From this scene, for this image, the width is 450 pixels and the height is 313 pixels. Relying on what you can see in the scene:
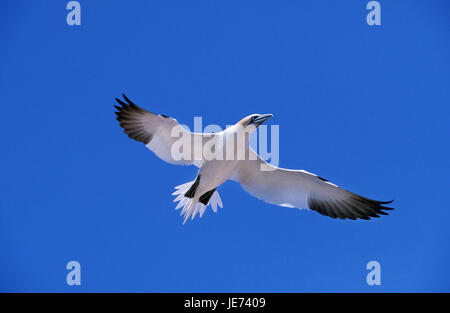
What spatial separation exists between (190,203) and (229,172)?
3.88 ft

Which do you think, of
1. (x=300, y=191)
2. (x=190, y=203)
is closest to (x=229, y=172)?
(x=190, y=203)

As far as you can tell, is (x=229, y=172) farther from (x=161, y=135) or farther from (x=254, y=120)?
→ (x=161, y=135)

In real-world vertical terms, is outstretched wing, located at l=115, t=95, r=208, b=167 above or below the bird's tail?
above

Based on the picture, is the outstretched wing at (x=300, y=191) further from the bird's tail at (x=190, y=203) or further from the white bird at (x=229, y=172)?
the bird's tail at (x=190, y=203)

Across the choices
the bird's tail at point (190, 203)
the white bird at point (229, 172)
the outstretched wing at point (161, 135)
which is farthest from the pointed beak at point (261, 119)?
the bird's tail at point (190, 203)

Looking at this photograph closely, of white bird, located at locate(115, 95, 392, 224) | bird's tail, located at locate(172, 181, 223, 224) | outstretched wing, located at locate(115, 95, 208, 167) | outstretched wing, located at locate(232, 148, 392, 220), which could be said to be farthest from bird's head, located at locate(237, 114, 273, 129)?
bird's tail, located at locate(172, 181, 223, 224)

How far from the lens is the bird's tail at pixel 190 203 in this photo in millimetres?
12492

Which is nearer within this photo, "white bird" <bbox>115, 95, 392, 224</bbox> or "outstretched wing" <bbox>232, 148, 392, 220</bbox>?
"white bird" <bbox>115, 95, 392, 224</bbox>

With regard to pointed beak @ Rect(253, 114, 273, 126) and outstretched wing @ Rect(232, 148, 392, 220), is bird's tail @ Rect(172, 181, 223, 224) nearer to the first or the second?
outstretched wing @ Rect(232, 148, 392, 220)

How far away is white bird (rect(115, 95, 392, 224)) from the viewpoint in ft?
40.2

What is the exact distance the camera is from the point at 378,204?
41.7ft

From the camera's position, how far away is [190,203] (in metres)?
12.5

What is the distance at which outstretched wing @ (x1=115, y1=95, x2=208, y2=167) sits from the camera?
1228cm
